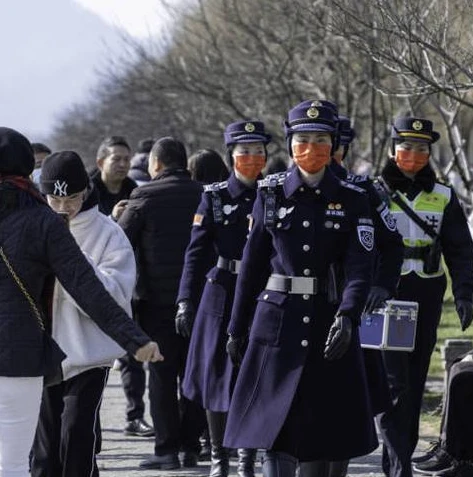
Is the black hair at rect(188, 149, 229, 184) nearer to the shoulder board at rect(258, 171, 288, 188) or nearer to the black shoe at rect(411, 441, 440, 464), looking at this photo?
the black shoe at rect(411, 441, 440, 464)

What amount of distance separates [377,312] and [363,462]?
182cm

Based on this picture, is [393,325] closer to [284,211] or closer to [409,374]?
[409,374]

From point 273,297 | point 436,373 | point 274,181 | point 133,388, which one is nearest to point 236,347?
point 273,297

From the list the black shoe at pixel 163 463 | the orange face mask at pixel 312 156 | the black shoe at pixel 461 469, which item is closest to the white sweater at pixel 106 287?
the orange face mask at pixel 312 156

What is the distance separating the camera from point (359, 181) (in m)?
8.09

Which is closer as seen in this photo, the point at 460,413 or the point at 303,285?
the point at 303,285

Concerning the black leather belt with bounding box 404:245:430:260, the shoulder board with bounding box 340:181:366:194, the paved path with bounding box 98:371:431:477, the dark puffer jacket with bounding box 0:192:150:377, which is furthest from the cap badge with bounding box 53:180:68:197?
the paved path with bounding box 98:371:431:477

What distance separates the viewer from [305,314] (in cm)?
723

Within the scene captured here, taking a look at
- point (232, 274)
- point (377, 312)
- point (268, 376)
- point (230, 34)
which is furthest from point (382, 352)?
point (230, 34)

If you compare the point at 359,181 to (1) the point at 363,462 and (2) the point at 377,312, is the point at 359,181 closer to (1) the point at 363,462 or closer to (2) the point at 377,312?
(2) the point at 377,312

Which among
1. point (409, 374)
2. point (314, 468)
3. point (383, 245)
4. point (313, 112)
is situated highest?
point (313, 112)

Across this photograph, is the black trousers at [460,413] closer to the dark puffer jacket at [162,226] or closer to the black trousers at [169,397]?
the black trousers at [169,397]

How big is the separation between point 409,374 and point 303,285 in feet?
6.41

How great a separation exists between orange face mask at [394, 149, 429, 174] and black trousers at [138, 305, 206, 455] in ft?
7.16
